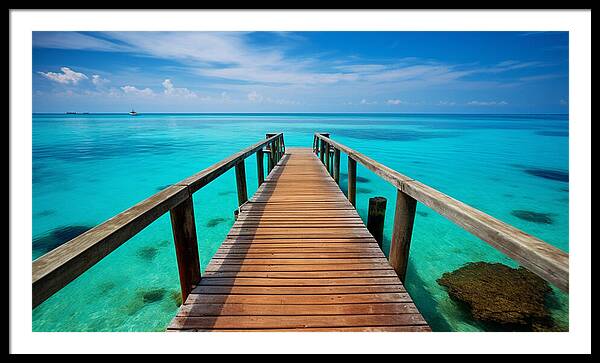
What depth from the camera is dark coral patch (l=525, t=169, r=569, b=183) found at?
1459 centimetres

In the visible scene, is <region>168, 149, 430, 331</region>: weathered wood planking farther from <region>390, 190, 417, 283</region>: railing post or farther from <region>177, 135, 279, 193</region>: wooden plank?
<region>177, 135, 279, 193</region>: wooden plank

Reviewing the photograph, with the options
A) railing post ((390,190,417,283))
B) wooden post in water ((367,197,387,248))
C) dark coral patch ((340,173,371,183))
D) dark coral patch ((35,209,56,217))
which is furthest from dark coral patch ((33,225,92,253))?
dark coral patch ((340,173,371,183))

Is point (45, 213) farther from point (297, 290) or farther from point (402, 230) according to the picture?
point (402, 230)

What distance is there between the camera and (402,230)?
254cm

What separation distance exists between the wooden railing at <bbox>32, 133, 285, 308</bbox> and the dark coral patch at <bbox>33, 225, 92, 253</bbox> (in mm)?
7060

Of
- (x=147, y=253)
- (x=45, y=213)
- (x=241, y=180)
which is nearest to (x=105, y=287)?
(x=147, y=253)

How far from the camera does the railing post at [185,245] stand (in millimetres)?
2177

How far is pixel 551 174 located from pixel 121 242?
70.2 ft

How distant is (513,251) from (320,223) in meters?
2.88

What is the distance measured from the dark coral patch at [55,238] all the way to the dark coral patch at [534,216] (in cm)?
1422

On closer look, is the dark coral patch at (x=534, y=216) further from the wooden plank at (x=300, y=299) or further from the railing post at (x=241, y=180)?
the railing post at (x=241, y=180)

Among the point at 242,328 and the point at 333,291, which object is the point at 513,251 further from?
the point at 242,328

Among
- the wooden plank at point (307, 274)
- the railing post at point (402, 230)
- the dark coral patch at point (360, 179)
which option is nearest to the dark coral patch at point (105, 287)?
the wooden plank at point (307, 274)
